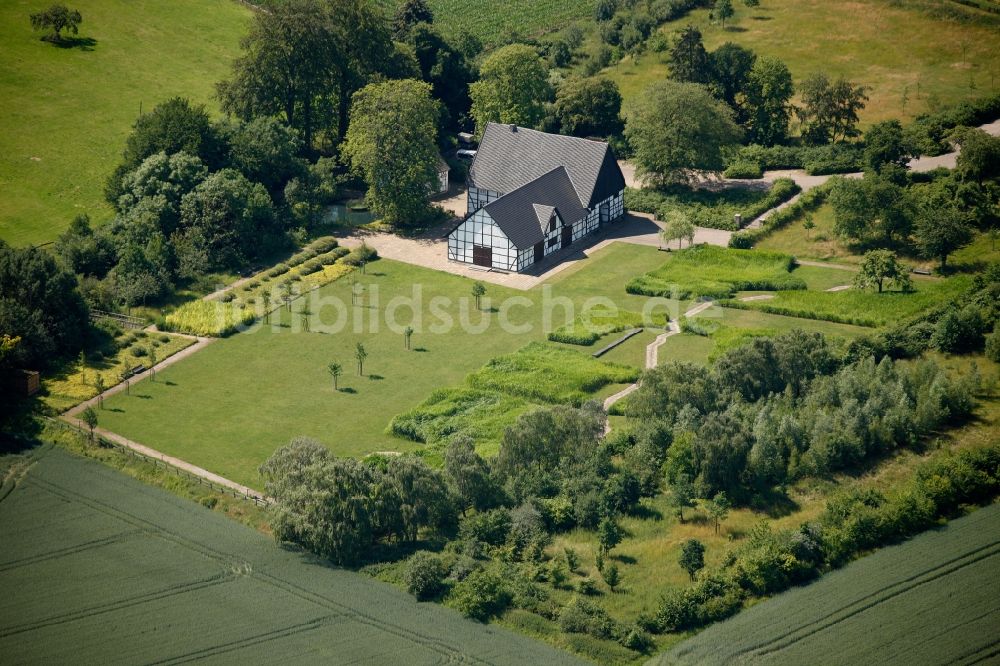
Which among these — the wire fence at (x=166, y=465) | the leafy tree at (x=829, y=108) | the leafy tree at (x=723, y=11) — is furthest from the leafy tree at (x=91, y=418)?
the leafy tree at (x=723, y=11)

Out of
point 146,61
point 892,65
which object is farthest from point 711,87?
point 146,61

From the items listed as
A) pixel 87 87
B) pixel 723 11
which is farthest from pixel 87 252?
pixel 723 11

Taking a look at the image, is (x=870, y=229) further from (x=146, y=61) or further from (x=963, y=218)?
(x=146, y=61)

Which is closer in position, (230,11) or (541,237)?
(541,237)

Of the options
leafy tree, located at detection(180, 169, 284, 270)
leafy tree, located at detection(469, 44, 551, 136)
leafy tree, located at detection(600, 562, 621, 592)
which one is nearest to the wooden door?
leafy tree, located at detection(180, 169, 284, 270)

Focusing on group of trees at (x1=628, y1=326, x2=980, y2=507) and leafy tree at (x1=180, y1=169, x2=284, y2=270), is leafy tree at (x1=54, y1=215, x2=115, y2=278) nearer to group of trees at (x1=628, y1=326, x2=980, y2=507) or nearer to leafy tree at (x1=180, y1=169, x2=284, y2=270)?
leafy tree at (x1=180, y1=169, x2=284, y2=270)
